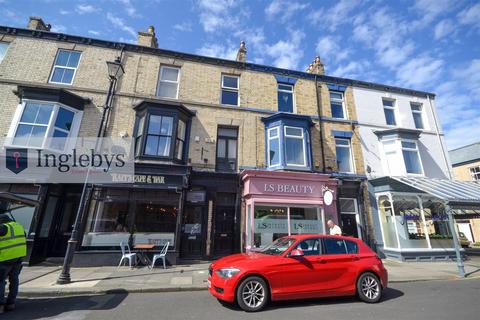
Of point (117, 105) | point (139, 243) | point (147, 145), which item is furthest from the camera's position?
point (117, 105)

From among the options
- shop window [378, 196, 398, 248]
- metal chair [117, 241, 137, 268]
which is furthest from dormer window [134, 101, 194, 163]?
shop window [378, 196, 398, 248]

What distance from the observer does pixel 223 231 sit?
11.1 m

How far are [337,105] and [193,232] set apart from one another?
11693mm

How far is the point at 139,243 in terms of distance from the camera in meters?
9.80

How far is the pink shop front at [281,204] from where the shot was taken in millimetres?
10750

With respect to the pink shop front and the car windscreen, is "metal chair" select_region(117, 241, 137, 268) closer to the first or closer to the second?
the pink shop front

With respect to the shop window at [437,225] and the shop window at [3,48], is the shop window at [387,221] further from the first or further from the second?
the shop window at [3,48]

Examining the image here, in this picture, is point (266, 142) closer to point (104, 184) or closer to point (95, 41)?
point (104, 184)

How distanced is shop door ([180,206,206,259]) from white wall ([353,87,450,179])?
396 inches

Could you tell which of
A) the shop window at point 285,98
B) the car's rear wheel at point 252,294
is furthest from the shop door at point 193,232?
the shop window at point 285,98

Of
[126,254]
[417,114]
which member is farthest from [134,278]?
[417,114]

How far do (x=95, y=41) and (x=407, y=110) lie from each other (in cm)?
1984

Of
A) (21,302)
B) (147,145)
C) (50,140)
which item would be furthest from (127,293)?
(50,140)

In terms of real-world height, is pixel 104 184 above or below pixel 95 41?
below
